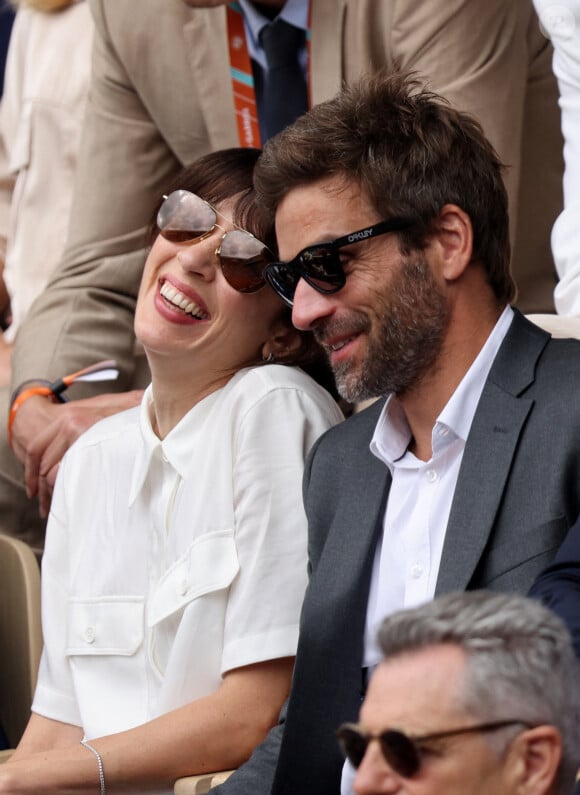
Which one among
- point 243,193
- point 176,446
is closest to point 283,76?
point 243,193

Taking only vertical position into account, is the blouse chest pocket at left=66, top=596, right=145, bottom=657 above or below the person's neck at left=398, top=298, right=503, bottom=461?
below

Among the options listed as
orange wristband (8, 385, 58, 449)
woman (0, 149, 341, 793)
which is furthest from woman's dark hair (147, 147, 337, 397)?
orange wristband (8, 385, 58, 449)

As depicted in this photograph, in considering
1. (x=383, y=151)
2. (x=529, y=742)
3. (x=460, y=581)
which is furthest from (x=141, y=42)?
(x=529, y=742)

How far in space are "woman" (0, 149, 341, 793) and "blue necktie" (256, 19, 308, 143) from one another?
55 centimetres

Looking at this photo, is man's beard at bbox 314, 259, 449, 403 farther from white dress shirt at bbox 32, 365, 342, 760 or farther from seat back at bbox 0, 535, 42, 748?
seat back at bbox 0, 535, 42, 748

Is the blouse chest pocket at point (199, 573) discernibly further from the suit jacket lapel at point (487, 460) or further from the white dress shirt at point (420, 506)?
the suit jacket lapel at point (487, 460)

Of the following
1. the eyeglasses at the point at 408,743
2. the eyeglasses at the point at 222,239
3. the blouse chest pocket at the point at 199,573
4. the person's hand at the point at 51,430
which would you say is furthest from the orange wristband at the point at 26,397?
the eyeglasses at the point at 408,743

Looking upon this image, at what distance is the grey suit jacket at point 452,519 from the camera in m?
1.80

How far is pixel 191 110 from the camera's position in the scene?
323cm

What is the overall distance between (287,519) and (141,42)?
150 cm

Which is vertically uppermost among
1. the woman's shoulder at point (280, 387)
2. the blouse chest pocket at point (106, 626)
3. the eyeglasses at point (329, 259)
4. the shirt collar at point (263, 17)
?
the eyeglasses at point (329, 259)

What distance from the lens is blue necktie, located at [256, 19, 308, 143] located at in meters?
3.01

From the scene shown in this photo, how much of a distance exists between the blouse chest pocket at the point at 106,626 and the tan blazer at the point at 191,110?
0.95m

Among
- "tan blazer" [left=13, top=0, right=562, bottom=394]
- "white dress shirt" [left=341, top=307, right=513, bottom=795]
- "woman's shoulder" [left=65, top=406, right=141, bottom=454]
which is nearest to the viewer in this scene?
"white dress shirt" [left=341, top=307, right=513, bottom=795]
